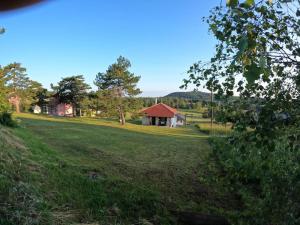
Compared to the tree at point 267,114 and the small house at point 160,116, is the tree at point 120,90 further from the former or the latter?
the tree at point 267,114

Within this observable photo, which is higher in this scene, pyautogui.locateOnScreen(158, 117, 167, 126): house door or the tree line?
the tree line

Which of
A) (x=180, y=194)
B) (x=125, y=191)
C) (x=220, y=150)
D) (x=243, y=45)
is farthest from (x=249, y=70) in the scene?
(x=180, y=194)

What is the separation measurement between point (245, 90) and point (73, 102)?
1619 inches

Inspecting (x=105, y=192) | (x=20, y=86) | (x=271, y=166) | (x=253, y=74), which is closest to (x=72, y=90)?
(x=20, y=86)

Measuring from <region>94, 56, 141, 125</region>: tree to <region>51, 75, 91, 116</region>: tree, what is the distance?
26.6 ft

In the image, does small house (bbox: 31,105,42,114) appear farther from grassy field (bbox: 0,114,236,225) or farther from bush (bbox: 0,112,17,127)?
grassy field (bbox: 0,114,236,225)

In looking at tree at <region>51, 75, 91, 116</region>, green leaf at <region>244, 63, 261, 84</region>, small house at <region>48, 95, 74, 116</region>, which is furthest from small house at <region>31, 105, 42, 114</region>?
green leaf at <region>244, 63, 261, 84</region>

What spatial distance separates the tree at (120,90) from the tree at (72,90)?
26.6 feet

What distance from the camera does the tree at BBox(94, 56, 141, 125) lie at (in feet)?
108

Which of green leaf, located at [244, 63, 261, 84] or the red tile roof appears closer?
green leaf, located at [244, 63, 261, 84]

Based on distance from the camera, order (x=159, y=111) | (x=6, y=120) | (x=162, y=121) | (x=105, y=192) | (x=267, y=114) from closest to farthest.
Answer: (x=267, y=114)
(x=105, y=192)
(x=6, y=120)
(x=159, y=111)
(x=162, y=121)

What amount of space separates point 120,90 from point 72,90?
11478 mm

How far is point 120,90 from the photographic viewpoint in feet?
109

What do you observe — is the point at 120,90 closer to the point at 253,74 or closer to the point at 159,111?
the point at 159,111
